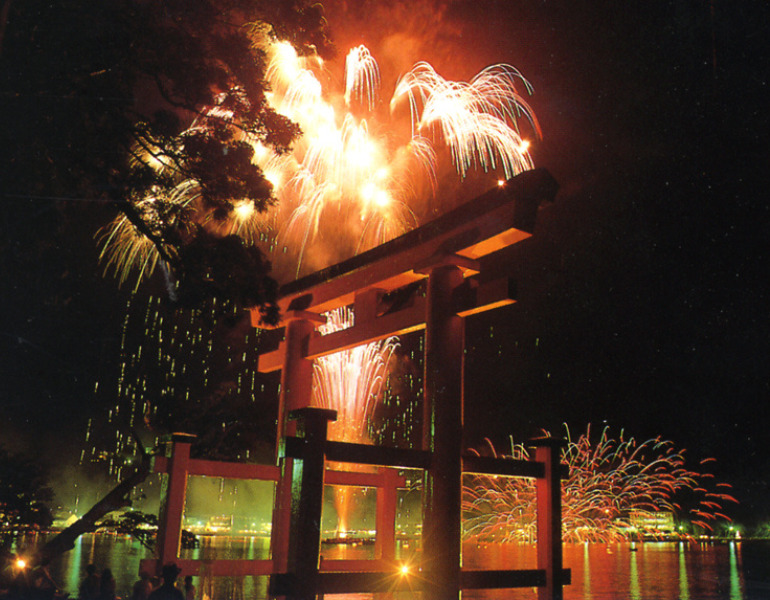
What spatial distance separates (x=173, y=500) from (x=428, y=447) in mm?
3722

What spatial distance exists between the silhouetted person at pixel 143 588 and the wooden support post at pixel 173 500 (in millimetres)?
237

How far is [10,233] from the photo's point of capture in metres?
7.06

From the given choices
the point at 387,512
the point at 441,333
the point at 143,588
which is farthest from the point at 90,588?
the point at 441,333

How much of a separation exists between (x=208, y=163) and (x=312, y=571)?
16.3 feet

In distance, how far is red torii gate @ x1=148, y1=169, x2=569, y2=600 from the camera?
278 inches

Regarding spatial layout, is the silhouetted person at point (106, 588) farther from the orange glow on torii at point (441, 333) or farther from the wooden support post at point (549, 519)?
the wooden support post at point (549, 519)

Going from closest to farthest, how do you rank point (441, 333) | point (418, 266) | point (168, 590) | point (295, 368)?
point (168, 590) < point (441, 333) < point (418, 266) < point (295, 368)

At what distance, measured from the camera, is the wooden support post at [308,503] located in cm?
675

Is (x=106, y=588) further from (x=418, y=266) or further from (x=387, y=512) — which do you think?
(x=418, y=266)

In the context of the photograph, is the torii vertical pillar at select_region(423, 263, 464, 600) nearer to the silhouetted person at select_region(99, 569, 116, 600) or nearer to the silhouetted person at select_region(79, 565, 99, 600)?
the silhouetted person at select_region(99, 569, 116, 600)

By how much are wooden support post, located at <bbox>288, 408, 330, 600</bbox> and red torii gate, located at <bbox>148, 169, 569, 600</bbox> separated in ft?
0.04

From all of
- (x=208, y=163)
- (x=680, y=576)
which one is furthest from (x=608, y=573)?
(x=208, y=163)

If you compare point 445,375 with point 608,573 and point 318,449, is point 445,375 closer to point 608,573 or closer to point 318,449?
point 318,449

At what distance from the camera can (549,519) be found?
29.1 feet
